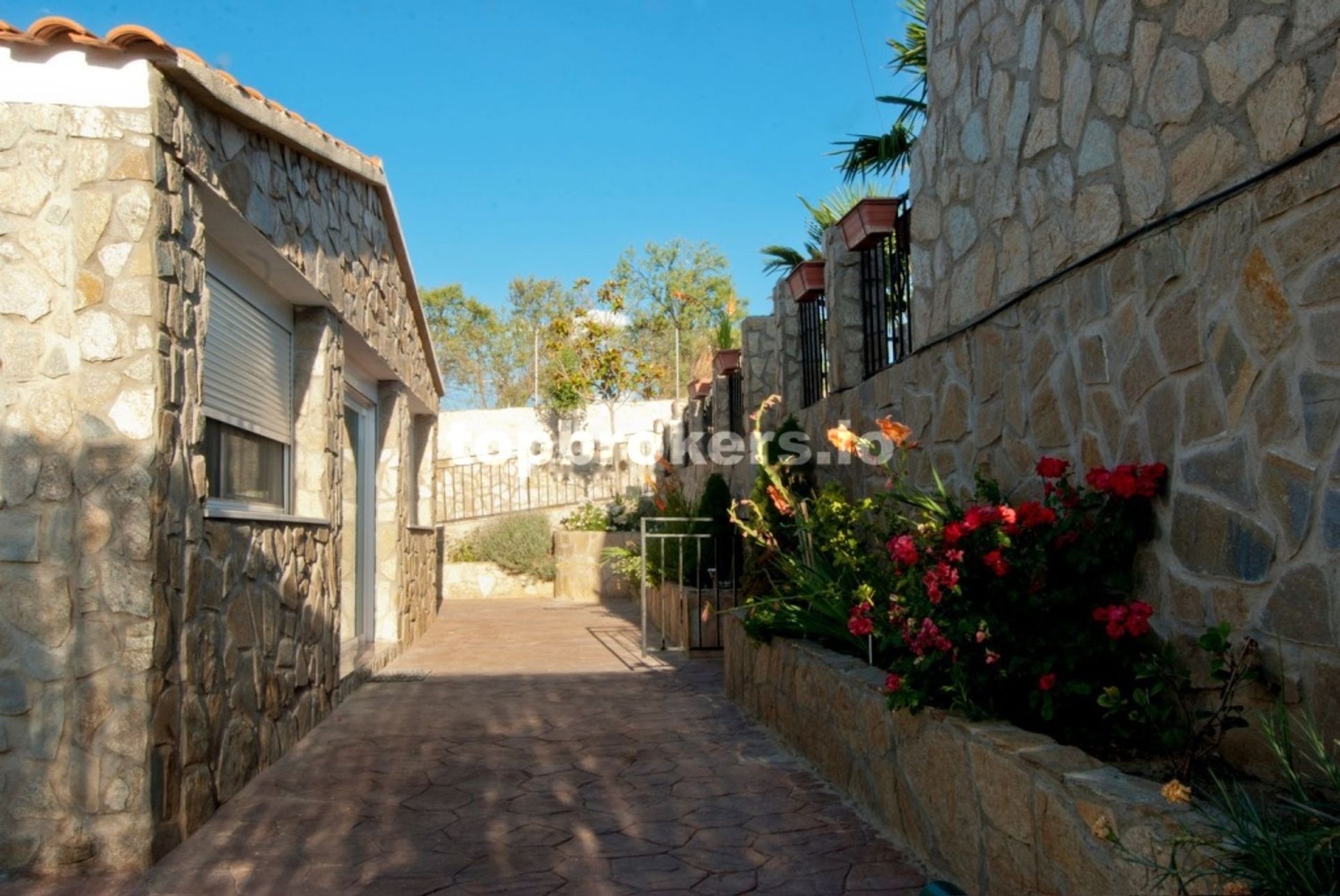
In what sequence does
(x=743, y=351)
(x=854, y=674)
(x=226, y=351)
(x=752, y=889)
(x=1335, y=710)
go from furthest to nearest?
1. (x=743, y=351)
2. (x=226, y=351)
3. (x=854, y=674)
4. (x=752, y=889)
5. (x=1335, y=710)

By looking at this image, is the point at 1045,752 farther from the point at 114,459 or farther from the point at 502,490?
the point at 502,490

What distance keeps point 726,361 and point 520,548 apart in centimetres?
568

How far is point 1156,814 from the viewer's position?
2.59 m

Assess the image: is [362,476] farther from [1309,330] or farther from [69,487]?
[1309,330]

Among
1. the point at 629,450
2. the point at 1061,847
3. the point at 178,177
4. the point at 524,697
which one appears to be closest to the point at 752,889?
the point at 1061,847

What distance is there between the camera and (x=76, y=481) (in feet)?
13.7

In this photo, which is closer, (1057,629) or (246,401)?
(1057,629)

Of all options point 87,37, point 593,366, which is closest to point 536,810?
point 87,37

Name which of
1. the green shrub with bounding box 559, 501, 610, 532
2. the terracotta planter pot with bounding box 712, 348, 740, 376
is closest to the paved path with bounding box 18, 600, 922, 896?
the terracotta planter pot with bounding box 712, 348, 740, 376

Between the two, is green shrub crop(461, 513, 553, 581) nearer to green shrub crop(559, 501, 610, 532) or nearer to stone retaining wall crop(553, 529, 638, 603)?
green shrub crop(559, 501, 610, 532)

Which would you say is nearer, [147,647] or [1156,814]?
[1156,814]

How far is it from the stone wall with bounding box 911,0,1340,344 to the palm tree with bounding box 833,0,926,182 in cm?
470

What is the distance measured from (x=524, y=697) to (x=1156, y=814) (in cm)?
580

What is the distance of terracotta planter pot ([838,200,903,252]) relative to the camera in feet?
23.1
